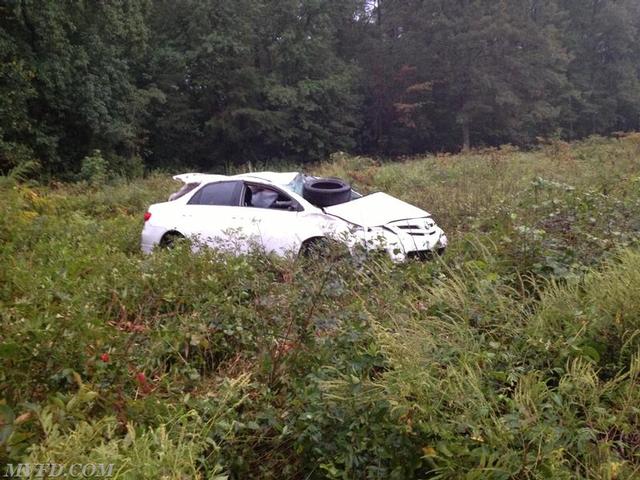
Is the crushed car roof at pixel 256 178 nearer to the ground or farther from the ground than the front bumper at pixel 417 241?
farther from the ground

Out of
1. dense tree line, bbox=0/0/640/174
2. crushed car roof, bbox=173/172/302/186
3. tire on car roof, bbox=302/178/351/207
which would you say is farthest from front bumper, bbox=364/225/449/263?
dense tree line, bbox=0/0/640/174

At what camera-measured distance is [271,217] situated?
6910mm

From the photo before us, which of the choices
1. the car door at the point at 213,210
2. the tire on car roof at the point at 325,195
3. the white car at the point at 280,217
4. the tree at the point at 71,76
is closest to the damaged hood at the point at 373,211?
the white car at the point at 280,217

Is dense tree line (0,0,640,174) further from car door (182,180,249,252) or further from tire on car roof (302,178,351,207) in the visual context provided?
tire on car roof (302,178,351,207)

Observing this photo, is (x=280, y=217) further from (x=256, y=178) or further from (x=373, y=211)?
(x=373, y=211)

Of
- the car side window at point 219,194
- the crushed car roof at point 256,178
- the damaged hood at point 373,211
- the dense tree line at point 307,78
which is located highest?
the dense tree line at point 307,78

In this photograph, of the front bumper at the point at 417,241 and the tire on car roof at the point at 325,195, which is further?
the tire on car roof at the point at 325,195

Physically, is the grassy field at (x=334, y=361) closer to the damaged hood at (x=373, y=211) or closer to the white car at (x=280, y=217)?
the white car at (x=280, y=217)

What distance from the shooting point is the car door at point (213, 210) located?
7078 mm

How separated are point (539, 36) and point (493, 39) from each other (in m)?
Answer: 2.69

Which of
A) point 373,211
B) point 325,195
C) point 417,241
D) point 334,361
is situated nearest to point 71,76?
point 325,195

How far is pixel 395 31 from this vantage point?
1291 inches

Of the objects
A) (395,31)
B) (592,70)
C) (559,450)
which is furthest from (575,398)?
(592,70)

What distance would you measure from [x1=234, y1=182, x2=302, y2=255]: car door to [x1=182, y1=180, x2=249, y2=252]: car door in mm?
152
